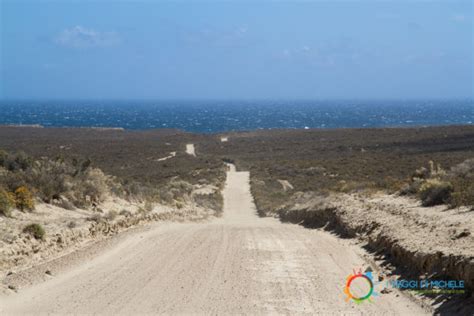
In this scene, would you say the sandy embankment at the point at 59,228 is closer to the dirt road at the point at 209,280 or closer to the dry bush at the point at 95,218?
the dry bush at the point at 95,218

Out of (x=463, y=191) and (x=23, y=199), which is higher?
(x=463, y=191)

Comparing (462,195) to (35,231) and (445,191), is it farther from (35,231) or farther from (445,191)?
(35,231)

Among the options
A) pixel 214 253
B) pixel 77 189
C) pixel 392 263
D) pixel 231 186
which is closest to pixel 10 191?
pixel 77 189

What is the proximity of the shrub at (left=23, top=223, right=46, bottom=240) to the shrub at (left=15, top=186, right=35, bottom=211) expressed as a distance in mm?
2246

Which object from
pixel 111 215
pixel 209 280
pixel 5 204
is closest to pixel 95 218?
pixel 111 215

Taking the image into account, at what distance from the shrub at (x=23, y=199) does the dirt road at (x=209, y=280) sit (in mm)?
2664

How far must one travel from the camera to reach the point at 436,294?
8766 mm

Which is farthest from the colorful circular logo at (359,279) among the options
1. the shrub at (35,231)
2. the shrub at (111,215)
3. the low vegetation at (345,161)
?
the shrub at (111,215)

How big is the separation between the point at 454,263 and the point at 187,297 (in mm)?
4515

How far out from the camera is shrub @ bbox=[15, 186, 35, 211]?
14.4m

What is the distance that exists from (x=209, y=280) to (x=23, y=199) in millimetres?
6502

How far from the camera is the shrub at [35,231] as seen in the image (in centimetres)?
1225

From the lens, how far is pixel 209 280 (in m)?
10.7

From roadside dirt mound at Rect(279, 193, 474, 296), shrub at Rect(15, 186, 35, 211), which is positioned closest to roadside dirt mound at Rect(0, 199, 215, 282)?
shrub at Rect(15, 186, 35, 211)
